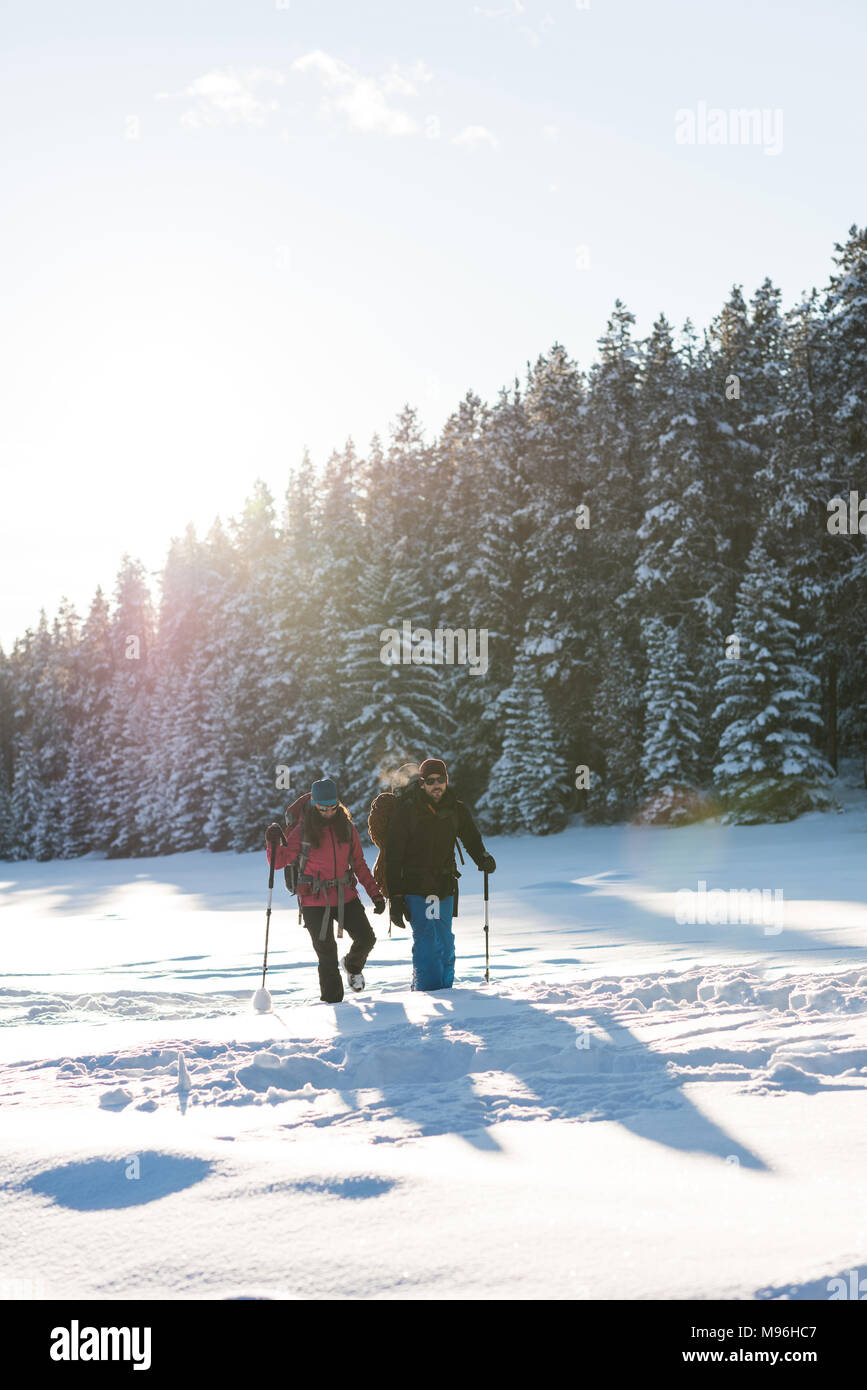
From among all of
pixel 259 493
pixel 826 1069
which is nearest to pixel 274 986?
pixel 826 1069

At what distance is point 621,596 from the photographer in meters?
37.9

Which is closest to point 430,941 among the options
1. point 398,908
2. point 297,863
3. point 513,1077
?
point 398,908

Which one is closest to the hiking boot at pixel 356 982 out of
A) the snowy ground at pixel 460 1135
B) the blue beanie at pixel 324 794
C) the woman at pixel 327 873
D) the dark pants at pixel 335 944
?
the dark pants at pixel 335 944

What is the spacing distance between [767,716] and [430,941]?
930 inches

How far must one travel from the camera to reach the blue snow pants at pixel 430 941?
8.79 metres

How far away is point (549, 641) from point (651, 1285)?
36.9 meters

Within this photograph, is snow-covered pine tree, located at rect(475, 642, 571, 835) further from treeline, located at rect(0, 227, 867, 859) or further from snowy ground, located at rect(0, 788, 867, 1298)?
snowy ground, located at rect(0, 788, 867, 1298)

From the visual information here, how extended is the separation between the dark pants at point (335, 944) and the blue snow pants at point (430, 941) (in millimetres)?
495

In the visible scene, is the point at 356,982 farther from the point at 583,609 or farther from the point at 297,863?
the point at 583,609

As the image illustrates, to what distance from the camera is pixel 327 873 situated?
906 centimetres

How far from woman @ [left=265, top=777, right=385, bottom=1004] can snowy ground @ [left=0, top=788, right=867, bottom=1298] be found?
76 cm

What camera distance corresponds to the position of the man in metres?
8.77

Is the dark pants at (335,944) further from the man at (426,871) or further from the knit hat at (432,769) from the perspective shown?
the knit hat at (432,769)
